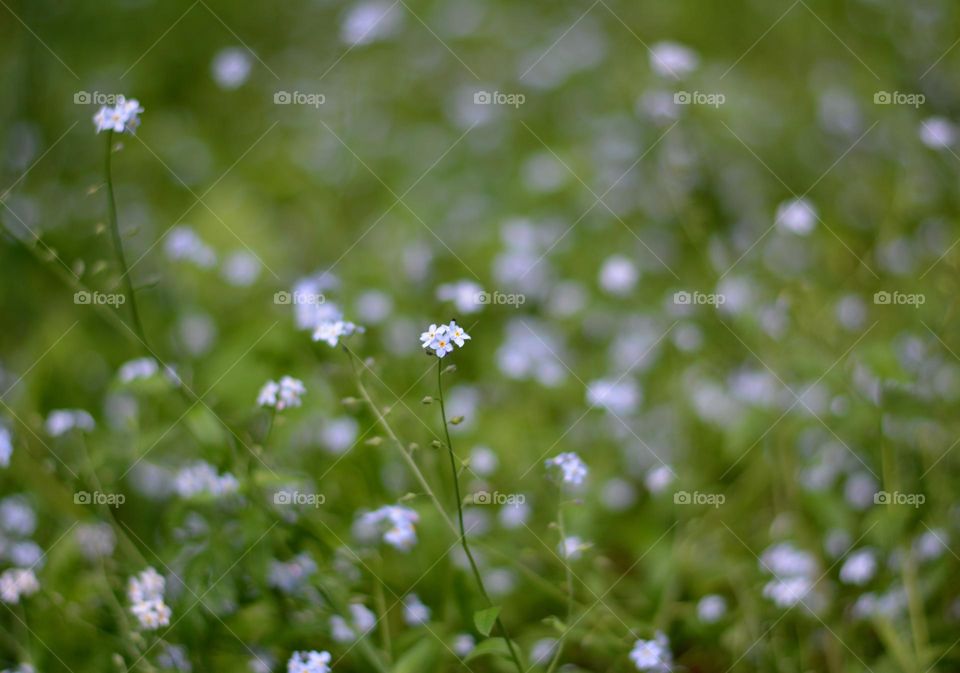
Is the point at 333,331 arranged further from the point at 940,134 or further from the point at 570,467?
the point at 940,134

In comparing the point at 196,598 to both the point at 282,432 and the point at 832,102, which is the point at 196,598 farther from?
the point at 832,102

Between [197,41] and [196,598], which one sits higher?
[197,41]

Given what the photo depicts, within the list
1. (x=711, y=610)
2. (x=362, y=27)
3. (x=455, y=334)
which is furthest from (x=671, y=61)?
(x=711, y=610)

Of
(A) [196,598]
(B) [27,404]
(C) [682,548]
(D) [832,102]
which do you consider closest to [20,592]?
(A) [196,598]
